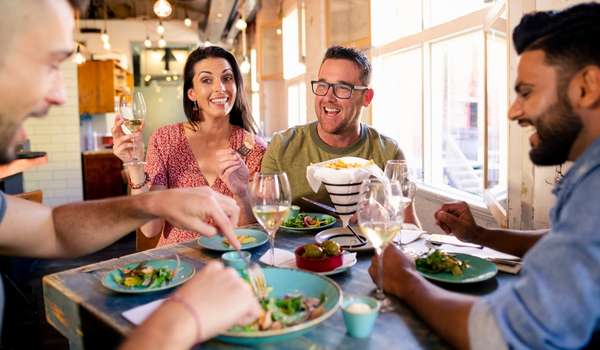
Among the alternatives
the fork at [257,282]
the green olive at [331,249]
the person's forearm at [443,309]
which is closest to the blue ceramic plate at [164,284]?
the fork at [257,282]

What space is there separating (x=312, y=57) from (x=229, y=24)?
476 centimetres

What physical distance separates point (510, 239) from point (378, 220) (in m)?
0.57

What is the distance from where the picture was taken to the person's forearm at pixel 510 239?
148 centimetres

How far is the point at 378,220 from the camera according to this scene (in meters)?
1.21

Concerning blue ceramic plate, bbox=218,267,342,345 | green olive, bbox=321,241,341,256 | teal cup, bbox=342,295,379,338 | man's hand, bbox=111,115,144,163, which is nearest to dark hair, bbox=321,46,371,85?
man's hand, bbox=111,115,144,163

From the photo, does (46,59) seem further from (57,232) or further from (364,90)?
(364,90)

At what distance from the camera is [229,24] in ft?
31.5

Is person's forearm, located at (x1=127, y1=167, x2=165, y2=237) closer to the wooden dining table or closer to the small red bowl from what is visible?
the wooden dining table

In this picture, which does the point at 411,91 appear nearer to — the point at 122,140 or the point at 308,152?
the point at 308,152

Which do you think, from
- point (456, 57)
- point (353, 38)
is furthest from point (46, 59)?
point (353, 38)

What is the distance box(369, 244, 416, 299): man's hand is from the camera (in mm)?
1175

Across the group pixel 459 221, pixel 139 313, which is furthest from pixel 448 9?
pixel 139 313

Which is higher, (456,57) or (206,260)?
(456,57)

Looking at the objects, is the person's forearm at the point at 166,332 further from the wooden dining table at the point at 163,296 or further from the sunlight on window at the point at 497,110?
the sunlight on window at the point at 497,110
